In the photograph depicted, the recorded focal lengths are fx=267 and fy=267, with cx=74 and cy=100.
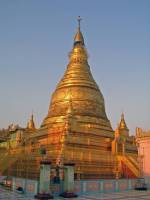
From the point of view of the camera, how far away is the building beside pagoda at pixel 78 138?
3197cm

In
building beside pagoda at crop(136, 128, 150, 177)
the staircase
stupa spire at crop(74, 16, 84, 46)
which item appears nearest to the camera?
building beside pagoda at crop(136, 128, 150, 177)

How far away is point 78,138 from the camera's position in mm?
33812

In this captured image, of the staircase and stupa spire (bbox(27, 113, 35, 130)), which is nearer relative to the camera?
the staircase

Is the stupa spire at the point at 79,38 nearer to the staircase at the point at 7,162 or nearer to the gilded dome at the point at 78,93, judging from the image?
the gilded dome at the point at 78,93

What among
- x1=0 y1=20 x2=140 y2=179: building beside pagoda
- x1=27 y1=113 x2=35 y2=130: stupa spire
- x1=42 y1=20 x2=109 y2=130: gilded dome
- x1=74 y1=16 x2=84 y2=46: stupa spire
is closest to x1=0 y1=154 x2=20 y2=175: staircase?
x1=0 y1=20 x2=140 y2=179: building beside pagoda

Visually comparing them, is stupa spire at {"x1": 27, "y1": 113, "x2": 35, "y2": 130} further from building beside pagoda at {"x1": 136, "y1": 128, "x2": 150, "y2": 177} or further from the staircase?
building beside pagoda at {"x1": 136, "y1": 128, "x2": 150, "y2": 177}

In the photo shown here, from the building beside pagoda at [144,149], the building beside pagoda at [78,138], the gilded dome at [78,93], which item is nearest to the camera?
the building beside pagoda at [144,149]

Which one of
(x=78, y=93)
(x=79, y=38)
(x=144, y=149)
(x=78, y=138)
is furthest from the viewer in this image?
(x=79, y=38)

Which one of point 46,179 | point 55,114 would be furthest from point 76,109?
point 46,179

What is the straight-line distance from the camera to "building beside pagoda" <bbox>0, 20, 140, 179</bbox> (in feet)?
105

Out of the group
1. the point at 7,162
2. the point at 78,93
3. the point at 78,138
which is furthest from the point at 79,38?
the point at 7,162

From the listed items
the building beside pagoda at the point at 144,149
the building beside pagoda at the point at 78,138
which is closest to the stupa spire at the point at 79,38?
the building beside pagoda at the point at 78,138

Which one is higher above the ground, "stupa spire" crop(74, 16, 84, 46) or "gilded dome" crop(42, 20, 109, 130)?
"stupa spire" crop(74, 16, 84, 46)

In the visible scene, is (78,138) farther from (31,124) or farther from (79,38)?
(79,38)
